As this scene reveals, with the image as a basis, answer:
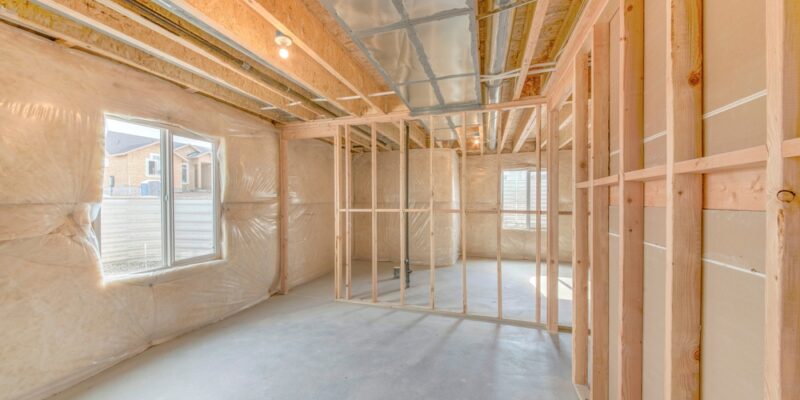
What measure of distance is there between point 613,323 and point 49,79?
4.22 meters

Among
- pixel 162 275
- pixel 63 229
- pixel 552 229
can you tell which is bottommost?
pixel 162 275

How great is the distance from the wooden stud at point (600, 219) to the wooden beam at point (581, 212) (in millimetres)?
365

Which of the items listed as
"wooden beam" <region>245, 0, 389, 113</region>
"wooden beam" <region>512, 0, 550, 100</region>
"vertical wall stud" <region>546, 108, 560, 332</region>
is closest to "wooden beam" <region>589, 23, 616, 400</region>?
"wooden beam" <region>512, 0, 550, 100</region>

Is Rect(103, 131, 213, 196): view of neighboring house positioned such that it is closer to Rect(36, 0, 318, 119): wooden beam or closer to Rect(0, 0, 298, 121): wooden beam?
Rect(0, 0, 298, 121): wooden beam

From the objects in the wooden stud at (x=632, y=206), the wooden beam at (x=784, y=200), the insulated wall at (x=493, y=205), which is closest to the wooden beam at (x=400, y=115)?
the wooden stud at (x=632, y=206)

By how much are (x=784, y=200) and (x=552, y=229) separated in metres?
2.65

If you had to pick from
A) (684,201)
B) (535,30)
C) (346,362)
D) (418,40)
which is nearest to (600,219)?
(684,201)

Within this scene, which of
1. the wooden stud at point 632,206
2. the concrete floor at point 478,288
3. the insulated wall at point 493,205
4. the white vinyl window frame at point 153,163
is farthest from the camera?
the insulated wall at point 493,205

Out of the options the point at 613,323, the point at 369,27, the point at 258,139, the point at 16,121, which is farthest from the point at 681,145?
the point at 258,139

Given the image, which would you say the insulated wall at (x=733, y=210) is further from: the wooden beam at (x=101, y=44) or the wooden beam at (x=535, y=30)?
the wooden beam at (x=101, y=44)

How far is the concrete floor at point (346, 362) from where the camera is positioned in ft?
6.96

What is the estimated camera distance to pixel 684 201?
0.95 m

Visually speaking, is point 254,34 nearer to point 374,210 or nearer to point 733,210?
point 374,210

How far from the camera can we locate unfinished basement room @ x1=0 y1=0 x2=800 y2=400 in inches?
32.9
